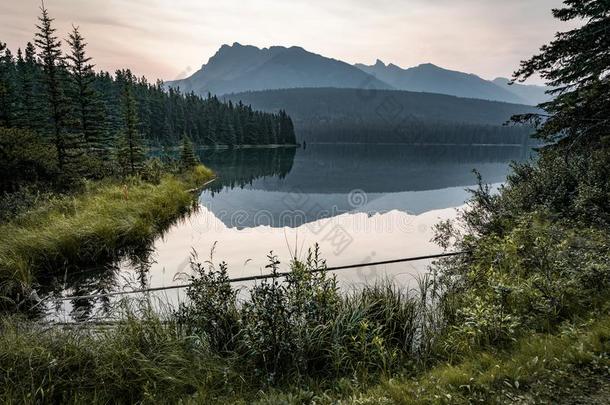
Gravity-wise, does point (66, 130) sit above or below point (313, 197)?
above

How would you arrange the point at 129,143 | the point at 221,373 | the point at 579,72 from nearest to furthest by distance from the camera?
the point at 221,373
the point at 579,72
the point at 129,143

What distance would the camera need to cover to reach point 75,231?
11727 millimetres

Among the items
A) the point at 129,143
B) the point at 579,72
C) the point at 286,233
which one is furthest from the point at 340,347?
the point at 129,143

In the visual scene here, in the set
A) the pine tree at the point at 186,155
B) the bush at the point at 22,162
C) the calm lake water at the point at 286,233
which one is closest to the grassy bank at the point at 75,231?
the calm lake water at the point at 286,233

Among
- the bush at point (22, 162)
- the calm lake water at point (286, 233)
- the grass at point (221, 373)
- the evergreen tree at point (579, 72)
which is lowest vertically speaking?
the calm lake water at point (286, 233)

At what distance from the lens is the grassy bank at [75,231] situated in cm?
960

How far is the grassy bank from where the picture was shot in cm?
960

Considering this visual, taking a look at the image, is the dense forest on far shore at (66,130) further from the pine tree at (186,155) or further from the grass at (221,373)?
the grass at (221,373)

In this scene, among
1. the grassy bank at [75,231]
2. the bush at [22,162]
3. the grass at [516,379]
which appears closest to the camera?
the grass at [516,379]

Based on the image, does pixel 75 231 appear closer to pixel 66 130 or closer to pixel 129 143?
pixel 129 143

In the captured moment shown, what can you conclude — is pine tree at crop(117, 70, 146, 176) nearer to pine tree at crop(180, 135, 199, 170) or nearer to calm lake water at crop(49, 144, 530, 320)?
calm lake water at crop(49, 144, 530, 320)

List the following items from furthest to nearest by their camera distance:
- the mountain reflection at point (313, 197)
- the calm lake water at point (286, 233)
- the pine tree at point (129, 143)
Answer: the pine tree at point (129, 143) → the mountain reflection at point (313, 197) → the calm lake water at point (286, 233)

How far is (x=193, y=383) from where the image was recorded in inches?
184

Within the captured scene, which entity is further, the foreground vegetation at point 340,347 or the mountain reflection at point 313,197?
the mountain reflection at point 313,197
